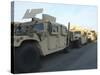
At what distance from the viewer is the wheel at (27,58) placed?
2.94 m

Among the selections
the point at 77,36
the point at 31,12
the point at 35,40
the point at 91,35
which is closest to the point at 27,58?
the point at 35,40

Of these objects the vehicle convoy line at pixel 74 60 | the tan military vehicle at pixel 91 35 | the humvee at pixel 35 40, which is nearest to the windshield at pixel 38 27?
the humvee at pixel 35 40

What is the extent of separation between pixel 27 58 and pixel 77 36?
80 centimetres

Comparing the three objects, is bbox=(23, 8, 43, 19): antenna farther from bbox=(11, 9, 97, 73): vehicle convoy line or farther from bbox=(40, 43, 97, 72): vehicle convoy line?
bbox=(40, 43, 97, 72): vehicle convoy line

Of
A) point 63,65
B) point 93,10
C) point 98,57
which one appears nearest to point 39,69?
point 63,65

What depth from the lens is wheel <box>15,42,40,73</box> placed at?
2.94m

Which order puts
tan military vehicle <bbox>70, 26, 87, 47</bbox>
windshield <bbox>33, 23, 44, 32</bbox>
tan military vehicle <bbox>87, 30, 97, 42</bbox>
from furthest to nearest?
tan military vehicle <bbox>87, 30, 97, 42</bbox> → tan military vehicle <bbox>70, 26, 87, 47</bbox> → windshield <bbox>33, 23, 44, 32</bbox>

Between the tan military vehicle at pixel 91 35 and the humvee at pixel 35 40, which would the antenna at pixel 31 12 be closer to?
the humvee at pixel 35 40

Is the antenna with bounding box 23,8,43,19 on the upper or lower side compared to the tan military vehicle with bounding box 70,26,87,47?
upper

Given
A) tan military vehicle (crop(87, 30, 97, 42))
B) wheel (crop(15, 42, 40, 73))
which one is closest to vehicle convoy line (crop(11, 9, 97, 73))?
wheel (crop(15, 42, 40, 73))

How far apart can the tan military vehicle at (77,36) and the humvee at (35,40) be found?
13 centimetres

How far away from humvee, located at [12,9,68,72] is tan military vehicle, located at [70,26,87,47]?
131 millimetres

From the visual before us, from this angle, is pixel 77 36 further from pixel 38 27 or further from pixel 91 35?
pixel 38 27
